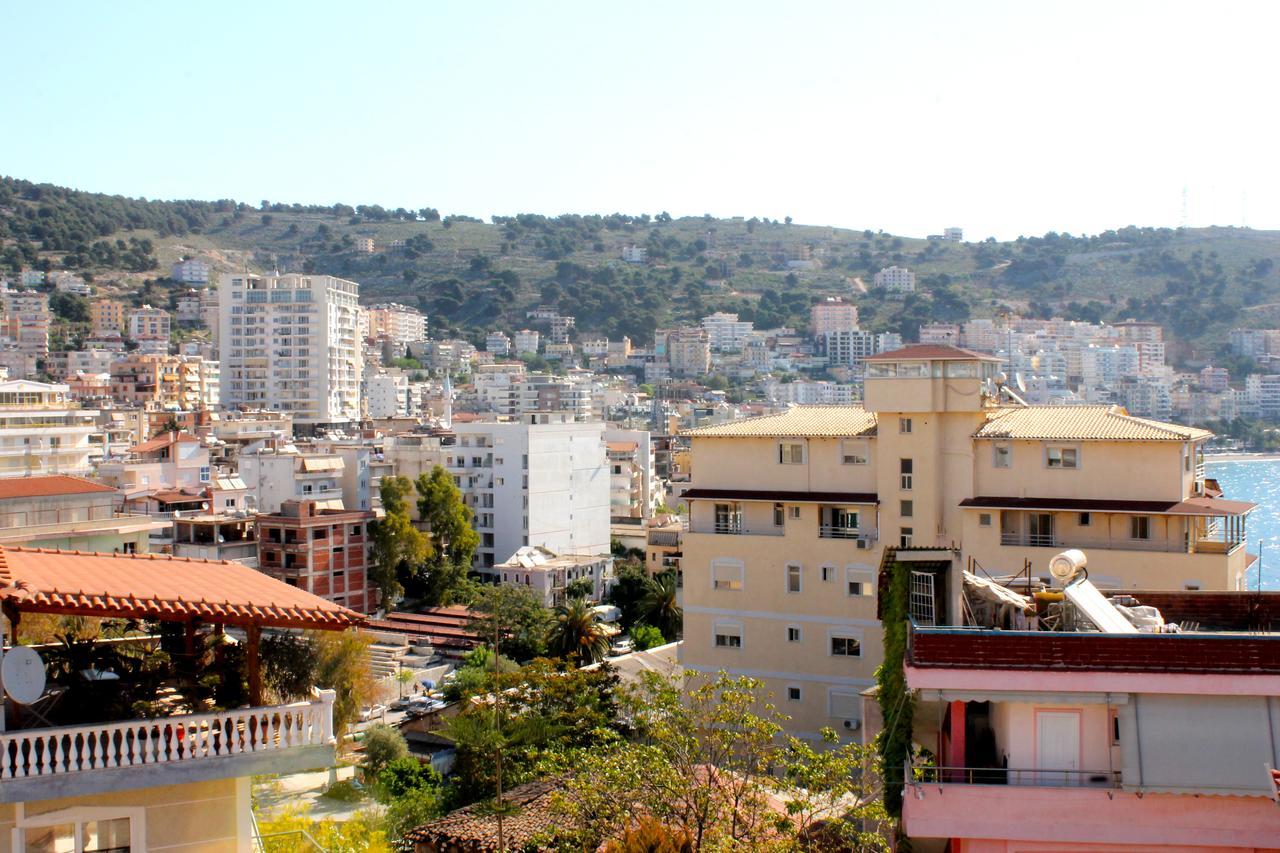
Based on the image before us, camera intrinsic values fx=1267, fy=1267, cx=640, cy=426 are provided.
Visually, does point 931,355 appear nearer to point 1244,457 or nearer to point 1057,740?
point 1057,740

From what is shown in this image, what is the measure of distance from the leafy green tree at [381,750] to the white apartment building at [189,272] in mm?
133359

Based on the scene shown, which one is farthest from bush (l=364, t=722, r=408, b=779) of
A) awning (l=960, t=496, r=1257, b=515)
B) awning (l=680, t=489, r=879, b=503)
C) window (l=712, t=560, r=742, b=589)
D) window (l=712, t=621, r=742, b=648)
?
awning (l=960, t=496, r=1257, b=515)

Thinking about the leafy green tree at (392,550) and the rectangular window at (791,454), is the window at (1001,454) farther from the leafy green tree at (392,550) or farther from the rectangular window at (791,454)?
the leafy green tree at (392,550)

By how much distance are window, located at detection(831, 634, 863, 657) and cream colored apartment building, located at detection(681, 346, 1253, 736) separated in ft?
0.08

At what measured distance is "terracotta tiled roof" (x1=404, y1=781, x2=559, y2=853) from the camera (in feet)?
44.6

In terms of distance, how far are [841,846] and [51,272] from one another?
146 meters

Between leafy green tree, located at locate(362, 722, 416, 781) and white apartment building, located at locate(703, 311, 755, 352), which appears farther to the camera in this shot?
white apartment building, located at locate(703, 311, 755, 352)

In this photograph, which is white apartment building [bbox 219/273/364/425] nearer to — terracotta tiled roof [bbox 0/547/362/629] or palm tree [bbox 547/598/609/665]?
palm tree [bbox 547/598/609/665]

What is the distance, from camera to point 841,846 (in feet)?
29.1

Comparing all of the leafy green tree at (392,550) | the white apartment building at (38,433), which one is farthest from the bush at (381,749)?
the white apartment building at (38,433)

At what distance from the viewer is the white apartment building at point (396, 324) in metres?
140

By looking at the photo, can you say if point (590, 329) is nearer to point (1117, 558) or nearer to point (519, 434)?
point (519, 434)

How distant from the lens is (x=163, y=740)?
244 inches

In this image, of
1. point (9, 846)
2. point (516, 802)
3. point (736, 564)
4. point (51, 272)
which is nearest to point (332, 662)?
point (736, 564)
